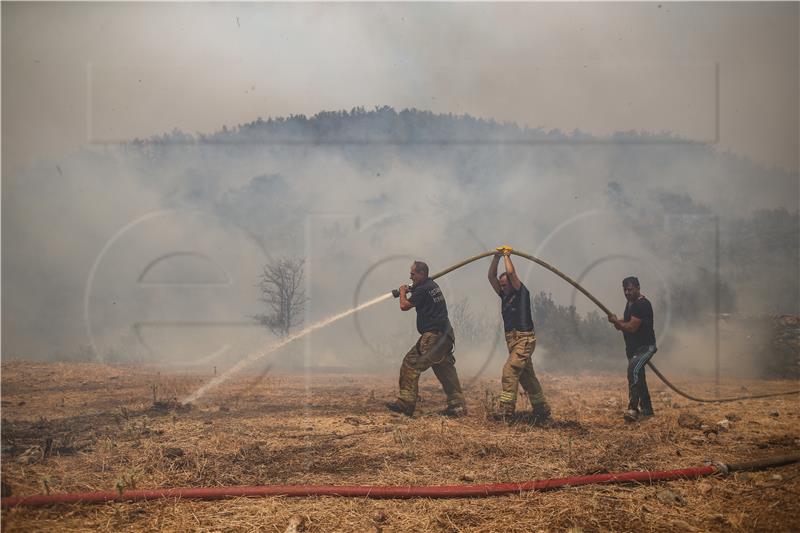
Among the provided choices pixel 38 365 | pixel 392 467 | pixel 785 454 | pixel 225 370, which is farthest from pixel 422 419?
pixel 38 365

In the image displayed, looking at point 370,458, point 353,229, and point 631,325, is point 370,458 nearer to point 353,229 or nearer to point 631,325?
point 631,325

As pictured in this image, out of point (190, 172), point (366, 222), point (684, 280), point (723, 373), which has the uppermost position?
point (190, 172)

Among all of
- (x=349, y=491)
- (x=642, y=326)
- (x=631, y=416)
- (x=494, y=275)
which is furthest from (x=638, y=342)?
(x=349, y=491)

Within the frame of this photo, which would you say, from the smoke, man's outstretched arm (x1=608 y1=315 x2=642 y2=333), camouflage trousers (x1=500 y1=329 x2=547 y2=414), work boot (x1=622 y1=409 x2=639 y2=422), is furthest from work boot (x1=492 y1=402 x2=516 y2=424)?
the smoke

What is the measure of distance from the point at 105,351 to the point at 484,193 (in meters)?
11.4

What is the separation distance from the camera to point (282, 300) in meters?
14.7

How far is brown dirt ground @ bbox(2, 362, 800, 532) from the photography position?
3955mm

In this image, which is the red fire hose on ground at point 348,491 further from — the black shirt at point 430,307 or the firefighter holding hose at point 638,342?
the black shirt at point 430,307

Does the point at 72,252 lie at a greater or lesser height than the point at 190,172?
lesser

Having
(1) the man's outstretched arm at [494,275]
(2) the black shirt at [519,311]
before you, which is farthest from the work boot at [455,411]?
(1) the man's outstretched arm at [494,275]

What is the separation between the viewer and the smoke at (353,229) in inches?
600

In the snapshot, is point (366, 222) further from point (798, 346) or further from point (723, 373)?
point (798, 346)

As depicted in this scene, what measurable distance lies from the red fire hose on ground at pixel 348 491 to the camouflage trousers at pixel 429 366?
291cm

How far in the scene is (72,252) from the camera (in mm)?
15500
